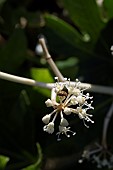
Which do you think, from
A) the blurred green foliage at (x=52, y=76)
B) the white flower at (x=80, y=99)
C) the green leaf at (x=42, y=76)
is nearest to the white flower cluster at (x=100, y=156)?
the blurred green foliage at (x=52, y=76)

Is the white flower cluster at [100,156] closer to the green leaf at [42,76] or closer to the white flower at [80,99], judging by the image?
the green leaf at [42,76]

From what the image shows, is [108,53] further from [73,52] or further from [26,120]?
[26,120]

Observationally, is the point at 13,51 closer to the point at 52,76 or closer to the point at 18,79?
the point at 52,76

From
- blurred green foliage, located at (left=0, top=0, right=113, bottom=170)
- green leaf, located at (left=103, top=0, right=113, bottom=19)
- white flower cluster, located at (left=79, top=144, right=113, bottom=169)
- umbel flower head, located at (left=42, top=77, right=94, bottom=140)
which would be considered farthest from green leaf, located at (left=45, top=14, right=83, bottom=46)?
umbel flower head, located at (left=42, top=77, right=94, bottom=140)

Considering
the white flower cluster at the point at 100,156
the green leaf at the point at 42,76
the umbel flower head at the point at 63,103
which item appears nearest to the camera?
the umbel flower head at the point at 63,103

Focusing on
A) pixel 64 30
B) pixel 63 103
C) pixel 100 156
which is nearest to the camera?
pixel 63 103

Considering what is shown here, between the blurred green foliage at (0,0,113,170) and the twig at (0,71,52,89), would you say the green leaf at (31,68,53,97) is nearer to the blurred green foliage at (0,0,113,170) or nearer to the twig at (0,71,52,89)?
the blurred green foliage at (0,0,113,170)

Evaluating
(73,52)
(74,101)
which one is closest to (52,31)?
(73,52)

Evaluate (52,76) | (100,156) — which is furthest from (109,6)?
(100,156)
